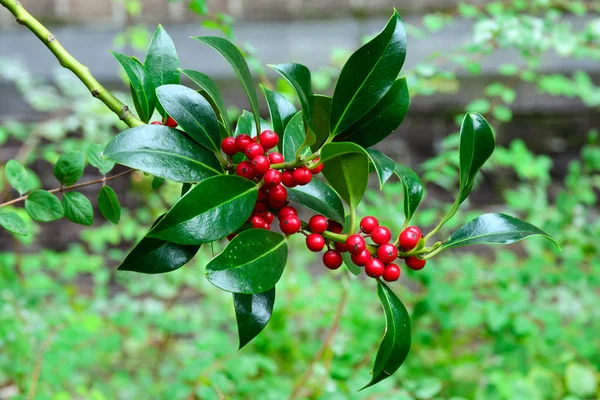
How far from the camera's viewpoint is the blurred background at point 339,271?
3.70 feet

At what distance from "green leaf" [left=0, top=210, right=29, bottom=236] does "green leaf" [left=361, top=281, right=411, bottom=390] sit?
1.10ft

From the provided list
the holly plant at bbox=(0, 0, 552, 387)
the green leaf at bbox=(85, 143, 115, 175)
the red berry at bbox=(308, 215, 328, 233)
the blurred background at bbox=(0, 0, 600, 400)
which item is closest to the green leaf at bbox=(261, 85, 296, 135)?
the holly plant at bbox=(0, 0, 552, 387)

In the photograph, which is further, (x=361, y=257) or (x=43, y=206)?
(x=43, y=206)

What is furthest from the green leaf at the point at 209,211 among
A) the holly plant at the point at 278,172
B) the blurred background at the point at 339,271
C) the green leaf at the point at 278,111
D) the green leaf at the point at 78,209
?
the blurred background at the point at 339,271

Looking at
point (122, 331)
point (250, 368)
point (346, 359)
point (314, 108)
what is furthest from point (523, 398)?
point (122, 331)

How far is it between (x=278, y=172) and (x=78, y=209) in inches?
10.1

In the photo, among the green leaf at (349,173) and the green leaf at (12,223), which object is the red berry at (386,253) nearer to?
the green leaf at (349,173)

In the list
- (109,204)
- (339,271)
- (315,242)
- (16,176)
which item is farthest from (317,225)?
(339,271)

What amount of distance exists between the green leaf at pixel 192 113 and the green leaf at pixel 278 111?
0.22 feet

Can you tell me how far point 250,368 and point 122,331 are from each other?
0.88 m

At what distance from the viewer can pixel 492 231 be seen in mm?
466

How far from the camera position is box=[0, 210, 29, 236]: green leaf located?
51 cm

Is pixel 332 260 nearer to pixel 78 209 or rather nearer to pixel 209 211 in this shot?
pixel 209 211

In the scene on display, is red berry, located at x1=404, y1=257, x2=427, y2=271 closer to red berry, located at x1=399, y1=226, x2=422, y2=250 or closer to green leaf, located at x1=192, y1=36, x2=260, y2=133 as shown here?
red berry, located at x1=399, y1=226, x2=422, y2=250
